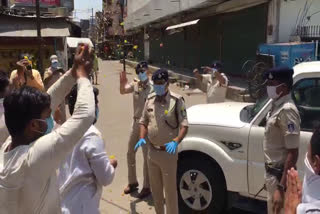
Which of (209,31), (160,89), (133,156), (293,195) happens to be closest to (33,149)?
(293,195)

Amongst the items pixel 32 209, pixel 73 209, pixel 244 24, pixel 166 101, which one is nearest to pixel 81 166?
pixel 73 209

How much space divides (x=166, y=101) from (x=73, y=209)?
1.82m

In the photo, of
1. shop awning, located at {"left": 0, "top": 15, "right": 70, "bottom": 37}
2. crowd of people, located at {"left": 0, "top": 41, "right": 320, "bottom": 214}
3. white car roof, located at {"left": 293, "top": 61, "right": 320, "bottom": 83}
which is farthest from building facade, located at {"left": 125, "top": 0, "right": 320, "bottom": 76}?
crowd of people, located at {"left": 0, "top": 41, "right": 320, "bottom": 214}

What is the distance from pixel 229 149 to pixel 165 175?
837 millimetres

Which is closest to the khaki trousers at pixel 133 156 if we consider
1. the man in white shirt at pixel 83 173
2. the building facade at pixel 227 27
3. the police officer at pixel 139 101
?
the police officer at pixel 139 101

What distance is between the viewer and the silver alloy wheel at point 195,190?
4238 mm

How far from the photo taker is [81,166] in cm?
225

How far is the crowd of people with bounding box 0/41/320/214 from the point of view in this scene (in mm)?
1709

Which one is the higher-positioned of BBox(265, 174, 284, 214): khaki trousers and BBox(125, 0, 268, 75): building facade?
BBox(125, 0, 268, 75): building facade

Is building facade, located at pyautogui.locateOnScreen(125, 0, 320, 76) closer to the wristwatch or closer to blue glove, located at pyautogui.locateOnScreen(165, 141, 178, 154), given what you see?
blue glove, located at pyautogui.locateOnScreen(165, 141, 178, 154)

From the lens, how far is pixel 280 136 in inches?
120

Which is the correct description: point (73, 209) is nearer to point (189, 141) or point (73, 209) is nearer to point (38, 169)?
point (38, 169)

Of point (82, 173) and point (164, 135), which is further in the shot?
point (164, 135)

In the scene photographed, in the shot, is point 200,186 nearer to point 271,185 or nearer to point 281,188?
point 271,185
